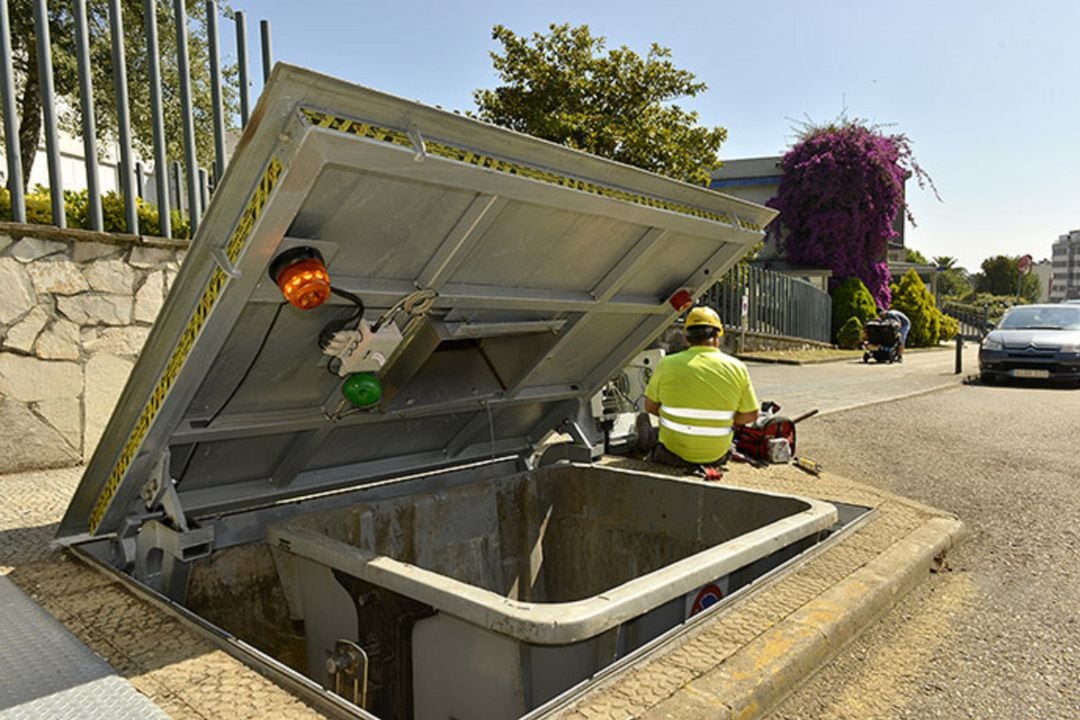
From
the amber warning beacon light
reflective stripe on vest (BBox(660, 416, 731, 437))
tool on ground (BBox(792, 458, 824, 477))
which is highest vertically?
the amber warning beacon light

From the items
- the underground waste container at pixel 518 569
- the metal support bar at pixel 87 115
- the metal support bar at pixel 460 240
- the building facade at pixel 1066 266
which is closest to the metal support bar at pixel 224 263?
the metal support bar at pixel 460 240

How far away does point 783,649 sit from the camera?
7.98 feet

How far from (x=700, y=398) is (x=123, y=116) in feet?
17.5

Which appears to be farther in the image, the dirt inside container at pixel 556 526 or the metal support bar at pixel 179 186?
the metal support bar at pixel 179 186

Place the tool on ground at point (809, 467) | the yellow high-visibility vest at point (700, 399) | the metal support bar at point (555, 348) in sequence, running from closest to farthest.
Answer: the metal support bar at point (555, 348) → the yellow high-visibility vest at point (700, 399) → the tool on ground at point (809, 467)

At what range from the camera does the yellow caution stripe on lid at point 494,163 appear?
6.60 ft

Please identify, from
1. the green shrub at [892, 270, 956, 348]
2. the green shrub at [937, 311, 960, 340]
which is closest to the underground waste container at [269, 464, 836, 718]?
the green shrub at [892, 270, 956, 348]

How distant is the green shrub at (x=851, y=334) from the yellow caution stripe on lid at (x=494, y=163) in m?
22.9

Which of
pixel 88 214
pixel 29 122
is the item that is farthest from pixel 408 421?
pixel 29 122

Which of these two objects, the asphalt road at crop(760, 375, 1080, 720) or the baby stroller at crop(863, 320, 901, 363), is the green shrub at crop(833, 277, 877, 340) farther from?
the asphalt road at crop(760, 375, 1080, 720)

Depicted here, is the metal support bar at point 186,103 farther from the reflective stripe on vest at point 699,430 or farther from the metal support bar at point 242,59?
the reflective stripe on vest at point 699,430

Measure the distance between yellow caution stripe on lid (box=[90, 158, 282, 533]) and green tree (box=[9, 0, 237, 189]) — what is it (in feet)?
23.8

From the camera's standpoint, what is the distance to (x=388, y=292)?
9.00 feet

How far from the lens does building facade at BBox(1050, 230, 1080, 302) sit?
383 feet
